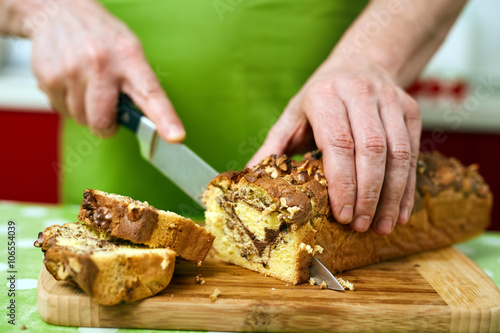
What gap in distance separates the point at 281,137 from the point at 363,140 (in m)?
0.49

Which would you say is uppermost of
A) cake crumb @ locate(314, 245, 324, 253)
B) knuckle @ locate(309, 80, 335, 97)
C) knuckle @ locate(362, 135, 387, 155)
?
knuckle @ locate(309, 80, 335, 97)

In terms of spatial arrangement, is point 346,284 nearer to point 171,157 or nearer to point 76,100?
point 171,157

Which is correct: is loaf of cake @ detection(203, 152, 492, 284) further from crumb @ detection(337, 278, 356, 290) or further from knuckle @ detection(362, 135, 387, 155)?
knuckle @ detection(362, 135, 387, 155)

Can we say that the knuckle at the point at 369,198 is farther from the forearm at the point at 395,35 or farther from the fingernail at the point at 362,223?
the forearm at the point at 395,35

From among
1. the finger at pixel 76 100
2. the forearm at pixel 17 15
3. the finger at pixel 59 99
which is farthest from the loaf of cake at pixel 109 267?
the forearm at pixel 17 15

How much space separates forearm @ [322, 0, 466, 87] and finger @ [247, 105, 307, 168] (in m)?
0.41

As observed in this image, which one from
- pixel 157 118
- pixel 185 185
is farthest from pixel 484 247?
pixel 157 118

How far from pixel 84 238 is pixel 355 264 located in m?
1.11

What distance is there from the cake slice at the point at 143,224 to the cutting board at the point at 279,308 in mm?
130

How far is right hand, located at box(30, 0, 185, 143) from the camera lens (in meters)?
2.51

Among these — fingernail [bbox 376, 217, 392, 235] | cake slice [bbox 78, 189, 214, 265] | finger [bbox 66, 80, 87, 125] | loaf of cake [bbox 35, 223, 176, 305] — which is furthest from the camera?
finger [bbox 66, 80, 87, 125]

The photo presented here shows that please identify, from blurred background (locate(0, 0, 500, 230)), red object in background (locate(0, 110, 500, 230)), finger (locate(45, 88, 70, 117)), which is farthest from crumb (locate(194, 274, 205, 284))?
red object in background (locate(0, 110, 500, 230))

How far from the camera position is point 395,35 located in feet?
8.59

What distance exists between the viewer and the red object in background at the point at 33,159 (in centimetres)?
474
